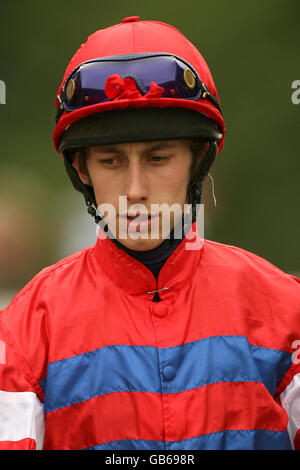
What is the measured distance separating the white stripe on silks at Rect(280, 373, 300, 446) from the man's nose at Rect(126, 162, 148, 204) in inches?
26.1

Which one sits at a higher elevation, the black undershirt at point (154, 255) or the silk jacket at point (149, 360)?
the black undershirt at point (154, 255)

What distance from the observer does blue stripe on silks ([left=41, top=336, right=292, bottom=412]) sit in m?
1.31

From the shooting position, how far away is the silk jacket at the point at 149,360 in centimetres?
129

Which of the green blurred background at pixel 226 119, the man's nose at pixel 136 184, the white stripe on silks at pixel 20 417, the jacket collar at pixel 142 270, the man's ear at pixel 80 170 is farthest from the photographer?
the green blurred background at pixel 226 119

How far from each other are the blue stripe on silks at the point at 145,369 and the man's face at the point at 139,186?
31 cm

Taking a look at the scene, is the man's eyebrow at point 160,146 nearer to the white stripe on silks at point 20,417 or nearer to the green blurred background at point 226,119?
the white stripe on silks at point 20,417

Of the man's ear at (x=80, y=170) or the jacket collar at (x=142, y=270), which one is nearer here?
the jacket collar at (x=142, y=270)

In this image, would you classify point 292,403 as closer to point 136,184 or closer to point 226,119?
point 136,184

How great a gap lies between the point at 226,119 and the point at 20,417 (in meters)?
4.60

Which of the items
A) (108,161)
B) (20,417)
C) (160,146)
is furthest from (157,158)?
(20,417)

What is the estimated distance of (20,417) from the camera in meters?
1.25

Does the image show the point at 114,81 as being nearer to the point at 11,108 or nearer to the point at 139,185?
the point at 139,185

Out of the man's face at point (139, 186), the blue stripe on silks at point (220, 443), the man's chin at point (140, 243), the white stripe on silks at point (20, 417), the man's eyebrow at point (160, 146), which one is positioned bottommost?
the blue stripe on silks at point (220, 443)

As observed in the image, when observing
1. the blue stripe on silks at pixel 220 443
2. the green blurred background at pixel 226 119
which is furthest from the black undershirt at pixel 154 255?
the green blurred background at pixel 226 119
